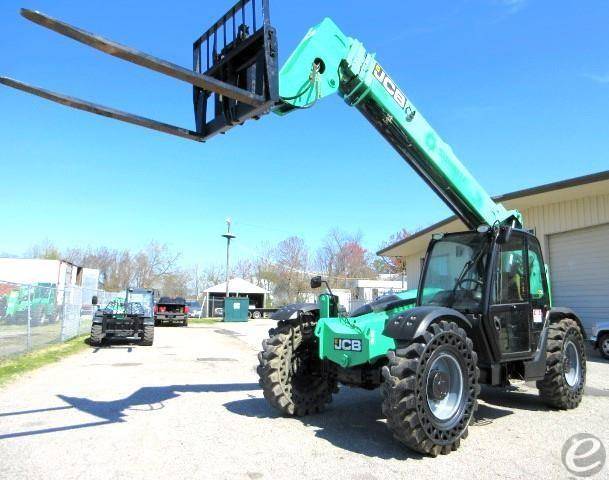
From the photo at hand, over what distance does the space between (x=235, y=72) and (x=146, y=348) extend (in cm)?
1486

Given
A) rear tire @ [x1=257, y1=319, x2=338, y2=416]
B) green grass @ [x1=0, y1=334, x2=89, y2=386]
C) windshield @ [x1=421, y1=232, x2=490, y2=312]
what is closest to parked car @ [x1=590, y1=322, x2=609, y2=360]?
windshield @ [x1=421, y1=232, x2=490, y2=312]

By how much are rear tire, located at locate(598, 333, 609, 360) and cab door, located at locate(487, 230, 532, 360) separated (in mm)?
8061

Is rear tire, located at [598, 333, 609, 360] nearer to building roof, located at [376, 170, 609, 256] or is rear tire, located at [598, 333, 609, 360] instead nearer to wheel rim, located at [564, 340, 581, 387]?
building roof, located at [376, 170, 609, 256]

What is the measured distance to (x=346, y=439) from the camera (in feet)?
19.3

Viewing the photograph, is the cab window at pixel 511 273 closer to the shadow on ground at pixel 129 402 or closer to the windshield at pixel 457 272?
the windshield at pixel 457 272

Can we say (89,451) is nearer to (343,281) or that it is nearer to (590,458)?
(590,458)

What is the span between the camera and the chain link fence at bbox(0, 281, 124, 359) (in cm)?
1315

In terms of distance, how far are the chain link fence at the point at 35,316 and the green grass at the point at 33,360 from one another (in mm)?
283

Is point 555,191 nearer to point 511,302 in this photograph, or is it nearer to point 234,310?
point 511,302

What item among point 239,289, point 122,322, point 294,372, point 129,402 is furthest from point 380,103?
point 239,289

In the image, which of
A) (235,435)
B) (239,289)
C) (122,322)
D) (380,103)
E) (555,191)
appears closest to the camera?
(235,435)

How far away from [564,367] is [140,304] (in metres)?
15.8

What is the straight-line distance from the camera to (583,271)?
15.7 metres

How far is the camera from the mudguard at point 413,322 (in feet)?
17.5
